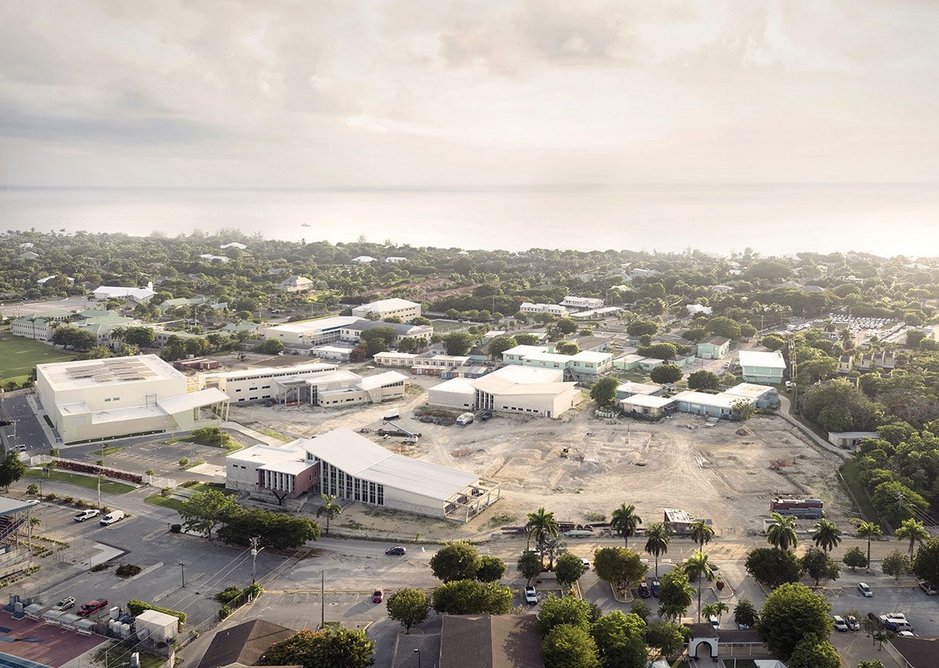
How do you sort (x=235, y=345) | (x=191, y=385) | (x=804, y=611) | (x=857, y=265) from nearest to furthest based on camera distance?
1. (x=804, y=611)
2. (x=191, y=385)
3. (x=235, y=345)
4. (x=857, y=265)

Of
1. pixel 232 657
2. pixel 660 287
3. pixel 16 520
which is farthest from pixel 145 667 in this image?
pixel 660 287

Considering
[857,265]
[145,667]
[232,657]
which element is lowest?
[145,667]

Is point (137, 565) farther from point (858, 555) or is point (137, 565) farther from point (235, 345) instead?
point (235, 345)

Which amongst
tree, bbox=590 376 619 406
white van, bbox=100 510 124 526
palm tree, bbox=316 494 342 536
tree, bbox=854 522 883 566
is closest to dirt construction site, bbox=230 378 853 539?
palm tree, bbox=316 494 342 536

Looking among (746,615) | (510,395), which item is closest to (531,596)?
(746,615)

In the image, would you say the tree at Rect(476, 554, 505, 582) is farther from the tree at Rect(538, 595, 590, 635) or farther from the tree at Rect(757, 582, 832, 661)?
the tree at Rect(757, 582, 832, 661)
